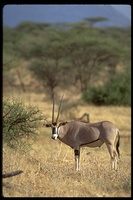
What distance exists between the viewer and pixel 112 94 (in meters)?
19.3

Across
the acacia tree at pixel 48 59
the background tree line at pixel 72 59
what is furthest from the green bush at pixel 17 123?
the acacia tree at pixel 48 59

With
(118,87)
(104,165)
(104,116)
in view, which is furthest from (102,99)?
(104,165)

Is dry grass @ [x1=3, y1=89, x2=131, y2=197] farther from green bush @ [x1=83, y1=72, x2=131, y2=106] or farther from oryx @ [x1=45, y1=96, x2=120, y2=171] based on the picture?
green bush @ [x1=83, y1=72, x2=131, y2=106]

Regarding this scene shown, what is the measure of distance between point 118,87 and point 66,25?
1357 centimetres

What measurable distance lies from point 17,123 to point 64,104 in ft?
31.4

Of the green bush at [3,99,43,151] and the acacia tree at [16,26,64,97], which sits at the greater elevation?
the acacia tree at [16,26,64,97]

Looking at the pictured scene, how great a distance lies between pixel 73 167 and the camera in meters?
6.89

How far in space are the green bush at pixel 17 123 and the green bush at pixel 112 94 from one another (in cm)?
1213

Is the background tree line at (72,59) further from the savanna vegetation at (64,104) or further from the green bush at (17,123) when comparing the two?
the green bush at (17,123)

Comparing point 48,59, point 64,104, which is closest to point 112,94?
point 64,104

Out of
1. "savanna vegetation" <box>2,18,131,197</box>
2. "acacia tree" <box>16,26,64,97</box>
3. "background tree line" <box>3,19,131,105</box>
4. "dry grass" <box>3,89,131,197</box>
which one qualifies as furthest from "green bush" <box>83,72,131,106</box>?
"dry grass" <box>3,89,131,197</box>

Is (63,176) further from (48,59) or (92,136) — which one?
(48,59)

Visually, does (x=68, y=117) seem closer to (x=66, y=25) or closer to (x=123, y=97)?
(x=123, y=97)

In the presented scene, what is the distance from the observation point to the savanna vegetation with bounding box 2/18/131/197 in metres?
5.77
